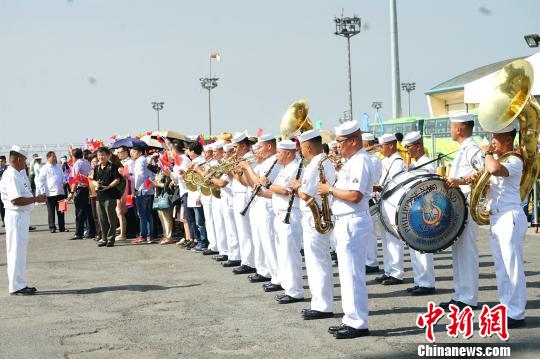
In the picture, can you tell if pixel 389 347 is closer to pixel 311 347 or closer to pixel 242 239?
pixel 311 347

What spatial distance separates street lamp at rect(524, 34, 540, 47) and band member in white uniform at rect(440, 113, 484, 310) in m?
8.89

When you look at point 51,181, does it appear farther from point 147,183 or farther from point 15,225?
point 15,225

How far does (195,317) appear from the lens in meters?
8.32

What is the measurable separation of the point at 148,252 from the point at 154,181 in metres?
1.77

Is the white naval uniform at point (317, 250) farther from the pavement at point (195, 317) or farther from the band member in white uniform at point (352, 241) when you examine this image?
the band member in white uniform at point (352, 241)

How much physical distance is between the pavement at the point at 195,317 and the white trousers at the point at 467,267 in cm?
43

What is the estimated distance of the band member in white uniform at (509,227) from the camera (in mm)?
7176

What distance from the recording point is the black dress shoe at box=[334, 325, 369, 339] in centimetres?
707

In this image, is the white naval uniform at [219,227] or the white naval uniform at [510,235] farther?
the white naval uniform at [219,227]

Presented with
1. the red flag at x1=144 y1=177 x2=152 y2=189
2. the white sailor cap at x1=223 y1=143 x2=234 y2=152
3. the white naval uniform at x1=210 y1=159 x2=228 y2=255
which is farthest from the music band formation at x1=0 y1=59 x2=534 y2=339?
the red flag at x1=144 y1=177 x2=152 y2=189

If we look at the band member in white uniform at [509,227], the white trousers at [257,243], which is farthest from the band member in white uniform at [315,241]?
the white trousers at [257,243]

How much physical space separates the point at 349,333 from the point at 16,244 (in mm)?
4974

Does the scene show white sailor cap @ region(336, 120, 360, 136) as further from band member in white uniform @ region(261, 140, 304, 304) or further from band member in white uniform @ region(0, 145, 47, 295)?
band member in white uniform @ region(0, 145, 47, 295)

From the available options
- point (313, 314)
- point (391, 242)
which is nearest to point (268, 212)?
point (391, 242)
